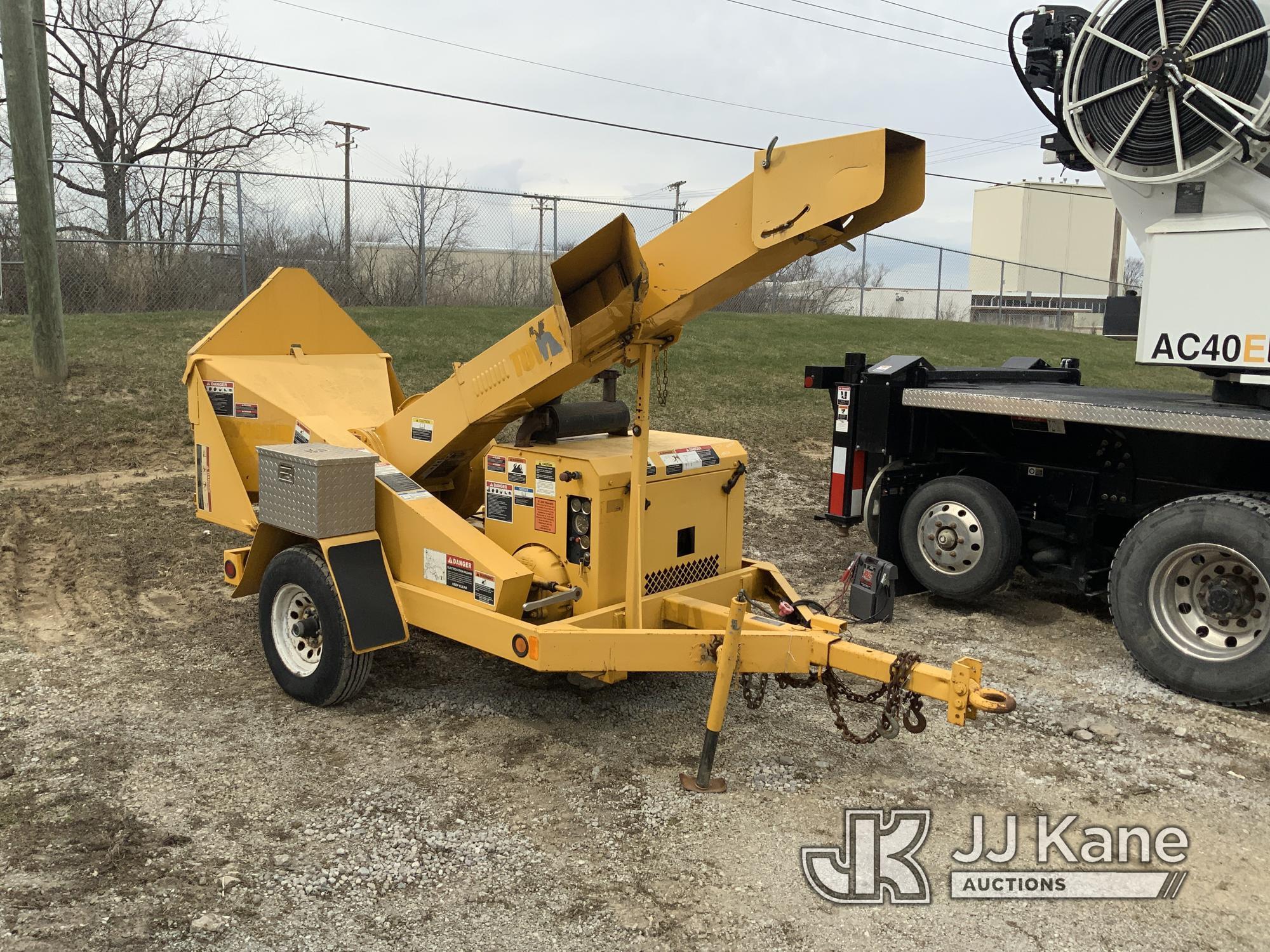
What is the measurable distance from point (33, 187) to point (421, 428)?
24.6ft

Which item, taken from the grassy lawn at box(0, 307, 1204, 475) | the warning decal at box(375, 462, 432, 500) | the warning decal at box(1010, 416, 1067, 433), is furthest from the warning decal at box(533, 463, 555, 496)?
the grassy lawn at box(0, 307, 1204, 475)

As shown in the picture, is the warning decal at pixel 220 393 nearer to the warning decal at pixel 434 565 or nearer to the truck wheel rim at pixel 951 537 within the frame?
the warning decal at pixel 434 565

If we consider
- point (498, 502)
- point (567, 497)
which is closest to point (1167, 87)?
point (567, 497)

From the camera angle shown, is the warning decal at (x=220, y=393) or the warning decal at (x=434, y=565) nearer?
the warning decal at (x=434, y=565)

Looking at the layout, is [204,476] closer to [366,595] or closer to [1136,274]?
[366,595]

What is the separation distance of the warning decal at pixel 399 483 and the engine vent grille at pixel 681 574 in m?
1.19

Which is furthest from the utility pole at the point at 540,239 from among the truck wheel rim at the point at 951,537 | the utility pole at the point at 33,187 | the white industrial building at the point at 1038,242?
the white industrial building at the point at 1038,242

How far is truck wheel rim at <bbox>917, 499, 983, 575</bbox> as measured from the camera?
6.47 m

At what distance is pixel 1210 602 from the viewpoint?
5.22 m

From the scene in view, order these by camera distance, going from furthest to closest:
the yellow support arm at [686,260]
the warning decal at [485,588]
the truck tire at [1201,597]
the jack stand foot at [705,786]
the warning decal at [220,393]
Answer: the warning decal at [220,393] < the truck tire at [1201,597] < the warning decal at [485,588] < the jack stand foot at [705,786] < the yellow support arm at [686,260]

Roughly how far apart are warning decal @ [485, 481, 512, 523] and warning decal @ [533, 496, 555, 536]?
18cm

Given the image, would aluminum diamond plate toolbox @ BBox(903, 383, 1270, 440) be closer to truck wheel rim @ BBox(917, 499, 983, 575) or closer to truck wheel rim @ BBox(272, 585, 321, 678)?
truck wheel rim @ BBox(917, 499, 983, 575)

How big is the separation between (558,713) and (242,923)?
198 centimetres

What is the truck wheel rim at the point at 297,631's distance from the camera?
201 inches
